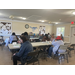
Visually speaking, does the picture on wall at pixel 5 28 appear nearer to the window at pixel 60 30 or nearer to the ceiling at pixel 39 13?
the ceiling at pixel 39 13

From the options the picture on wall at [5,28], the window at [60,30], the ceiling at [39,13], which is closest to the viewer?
the ceiling at [39,13]

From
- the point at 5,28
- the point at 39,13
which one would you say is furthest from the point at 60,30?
the point at 5,28

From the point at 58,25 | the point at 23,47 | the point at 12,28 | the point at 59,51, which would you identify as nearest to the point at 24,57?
the point at 23,47

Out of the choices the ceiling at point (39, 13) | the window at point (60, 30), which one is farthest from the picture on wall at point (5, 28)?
the window at point (60, 30)

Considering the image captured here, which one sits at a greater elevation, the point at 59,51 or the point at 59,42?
the point at 59,42

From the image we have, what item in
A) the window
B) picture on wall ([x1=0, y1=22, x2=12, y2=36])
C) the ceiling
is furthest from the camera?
the window

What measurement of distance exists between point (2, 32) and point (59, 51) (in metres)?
6.04

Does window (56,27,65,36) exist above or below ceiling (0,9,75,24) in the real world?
below

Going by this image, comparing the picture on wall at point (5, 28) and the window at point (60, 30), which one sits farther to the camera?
the window at point (60, 30)

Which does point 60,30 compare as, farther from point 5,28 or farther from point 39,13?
point 5,28

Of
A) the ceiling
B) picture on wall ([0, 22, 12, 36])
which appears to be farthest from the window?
picture on wall ([0, 22, 12, 36])

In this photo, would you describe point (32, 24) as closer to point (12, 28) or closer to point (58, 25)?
point (12, 28)

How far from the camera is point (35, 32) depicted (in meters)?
8.53

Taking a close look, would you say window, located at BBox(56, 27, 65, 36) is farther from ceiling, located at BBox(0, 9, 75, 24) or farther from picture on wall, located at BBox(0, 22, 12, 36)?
picture on wall, located at BBox(0, 22, 12, 36)
